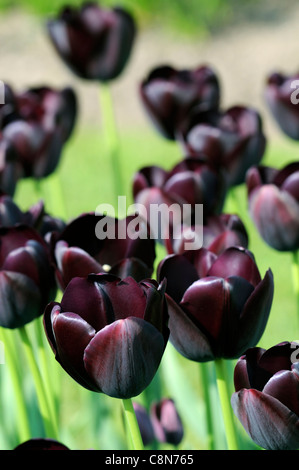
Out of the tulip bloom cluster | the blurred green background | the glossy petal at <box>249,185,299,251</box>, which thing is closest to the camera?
the glossy petal at <box>249,185,299,251</box>

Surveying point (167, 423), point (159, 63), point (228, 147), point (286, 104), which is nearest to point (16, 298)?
point (167, 423)

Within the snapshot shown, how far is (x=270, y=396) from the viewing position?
0.50 metres

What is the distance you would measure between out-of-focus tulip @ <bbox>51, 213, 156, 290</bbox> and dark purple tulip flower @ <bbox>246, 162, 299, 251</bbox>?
6.5 inches

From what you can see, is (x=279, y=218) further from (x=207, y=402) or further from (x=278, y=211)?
(x=207, y=402)

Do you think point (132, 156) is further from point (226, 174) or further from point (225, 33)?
point (226, 174)

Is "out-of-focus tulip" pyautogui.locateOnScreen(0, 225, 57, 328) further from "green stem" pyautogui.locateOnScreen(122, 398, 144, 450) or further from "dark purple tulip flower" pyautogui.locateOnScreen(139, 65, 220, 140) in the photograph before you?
"dark purple tulip flower" pyautogui.locateOnScreen(139, 65, 220, 140)

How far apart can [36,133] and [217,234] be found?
38cm

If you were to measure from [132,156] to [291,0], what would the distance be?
2.32 m

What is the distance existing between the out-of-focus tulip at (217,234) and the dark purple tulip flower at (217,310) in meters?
0.08

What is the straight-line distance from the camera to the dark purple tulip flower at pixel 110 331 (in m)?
0.52

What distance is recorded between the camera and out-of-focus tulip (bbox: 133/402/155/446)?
78 cm

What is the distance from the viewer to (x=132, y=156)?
A: 346 cm

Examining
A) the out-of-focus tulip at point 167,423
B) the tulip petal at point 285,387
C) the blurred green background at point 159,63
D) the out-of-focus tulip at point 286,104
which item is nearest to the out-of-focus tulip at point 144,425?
the out-of-focus tulip at point 167,423

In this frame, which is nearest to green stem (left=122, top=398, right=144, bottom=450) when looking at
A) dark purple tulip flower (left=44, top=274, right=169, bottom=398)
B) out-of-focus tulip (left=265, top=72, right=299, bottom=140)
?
dark purple tulip flower (left=44, top=274, right=169, bottom=398)
